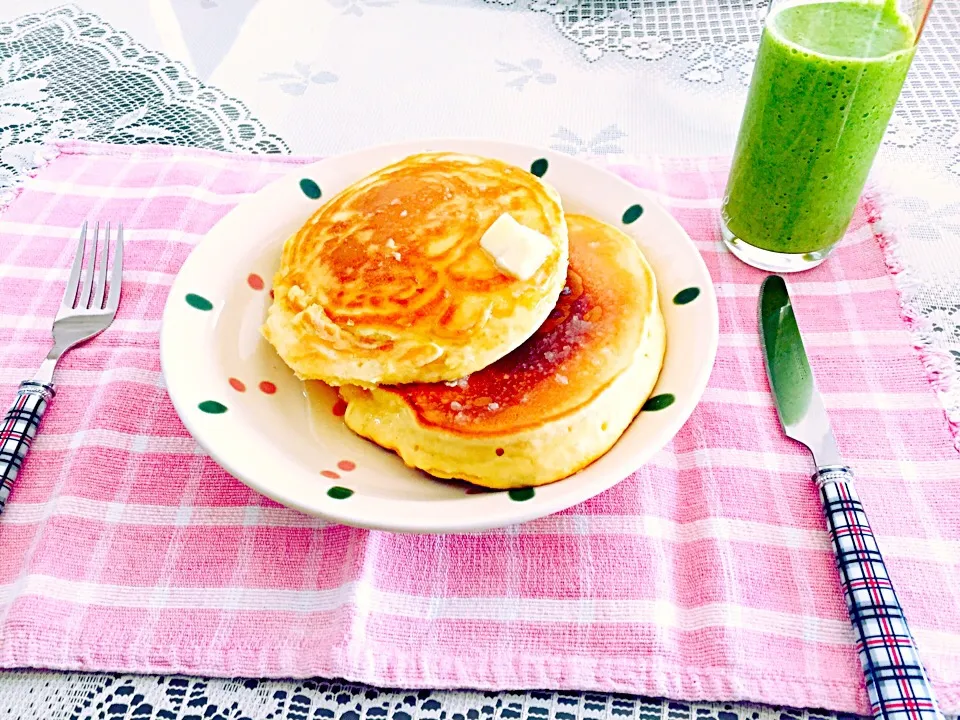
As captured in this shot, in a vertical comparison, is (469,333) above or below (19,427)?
above

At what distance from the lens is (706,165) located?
186cm

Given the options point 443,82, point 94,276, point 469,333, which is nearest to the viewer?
point 469,333

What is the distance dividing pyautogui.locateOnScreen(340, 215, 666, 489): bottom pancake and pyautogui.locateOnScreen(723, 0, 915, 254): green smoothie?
0.48 m

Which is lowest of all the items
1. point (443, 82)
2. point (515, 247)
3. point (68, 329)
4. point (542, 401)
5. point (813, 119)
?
point (68, 329)

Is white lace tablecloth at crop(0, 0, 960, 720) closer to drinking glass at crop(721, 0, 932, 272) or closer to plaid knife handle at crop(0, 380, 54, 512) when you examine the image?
drinking glass at crop(721, 0, 932, 272)

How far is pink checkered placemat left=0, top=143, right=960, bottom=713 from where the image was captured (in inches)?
39.4

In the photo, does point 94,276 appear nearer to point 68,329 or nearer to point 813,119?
point 68,329

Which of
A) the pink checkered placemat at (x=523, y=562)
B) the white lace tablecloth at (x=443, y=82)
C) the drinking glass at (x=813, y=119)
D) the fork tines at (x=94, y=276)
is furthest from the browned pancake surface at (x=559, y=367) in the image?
the fork tines at (x=94, y=276)

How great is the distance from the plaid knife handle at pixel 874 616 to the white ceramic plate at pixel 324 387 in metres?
0.29

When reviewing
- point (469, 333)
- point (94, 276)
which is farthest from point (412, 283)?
point (94, 276)

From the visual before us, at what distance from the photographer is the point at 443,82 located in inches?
89.8

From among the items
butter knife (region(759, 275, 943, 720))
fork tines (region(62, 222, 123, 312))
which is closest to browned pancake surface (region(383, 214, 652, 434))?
butter knife (region(759, 275, 943, 720))

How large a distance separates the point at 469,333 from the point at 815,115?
82cm

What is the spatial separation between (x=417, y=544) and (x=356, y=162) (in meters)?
0.81
